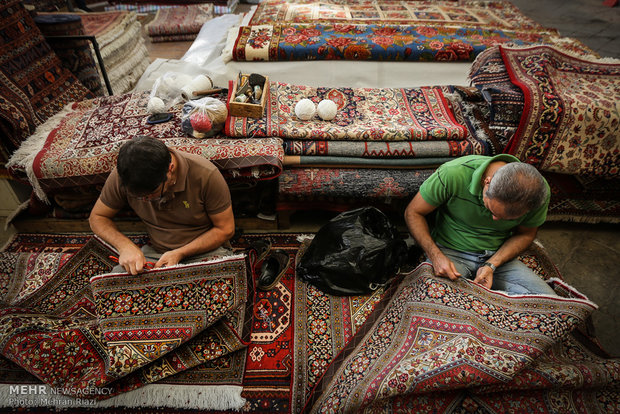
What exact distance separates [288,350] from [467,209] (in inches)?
47.5

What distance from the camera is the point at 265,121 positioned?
95.3 inches

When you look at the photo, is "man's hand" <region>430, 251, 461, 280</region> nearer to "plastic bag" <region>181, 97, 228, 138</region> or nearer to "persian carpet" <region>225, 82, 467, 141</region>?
"persian carpet" <region>225, 82, 467, 141</region>

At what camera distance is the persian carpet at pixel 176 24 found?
5.94 metres

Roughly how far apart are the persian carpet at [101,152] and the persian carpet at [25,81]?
133 millimetres

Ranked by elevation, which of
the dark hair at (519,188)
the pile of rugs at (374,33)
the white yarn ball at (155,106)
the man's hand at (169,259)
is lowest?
the man's hand at (169,259)

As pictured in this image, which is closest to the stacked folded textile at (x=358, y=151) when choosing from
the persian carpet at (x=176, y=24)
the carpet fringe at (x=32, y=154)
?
the carpet fringe at (x=32, y=154)

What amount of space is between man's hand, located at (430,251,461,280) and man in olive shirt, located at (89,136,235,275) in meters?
1.10

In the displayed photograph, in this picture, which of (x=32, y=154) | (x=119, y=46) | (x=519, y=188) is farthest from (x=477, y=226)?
(x=119, y=46)

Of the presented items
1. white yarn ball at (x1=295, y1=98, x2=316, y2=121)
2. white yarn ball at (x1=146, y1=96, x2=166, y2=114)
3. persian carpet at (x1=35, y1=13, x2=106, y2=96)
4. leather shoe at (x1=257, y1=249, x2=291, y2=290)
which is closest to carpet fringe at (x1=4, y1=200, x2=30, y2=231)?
white yarn ball at (x1=146, y1=96, x2=166, y2=114)

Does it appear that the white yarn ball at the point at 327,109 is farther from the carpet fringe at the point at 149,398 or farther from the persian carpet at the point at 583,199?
the carpet fringe at the point at 149,398

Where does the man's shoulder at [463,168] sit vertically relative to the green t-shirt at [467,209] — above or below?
above

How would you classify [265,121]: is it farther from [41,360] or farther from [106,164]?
[41,360]

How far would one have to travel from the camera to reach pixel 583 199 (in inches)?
101

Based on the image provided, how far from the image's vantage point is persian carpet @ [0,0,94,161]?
2.32 m
